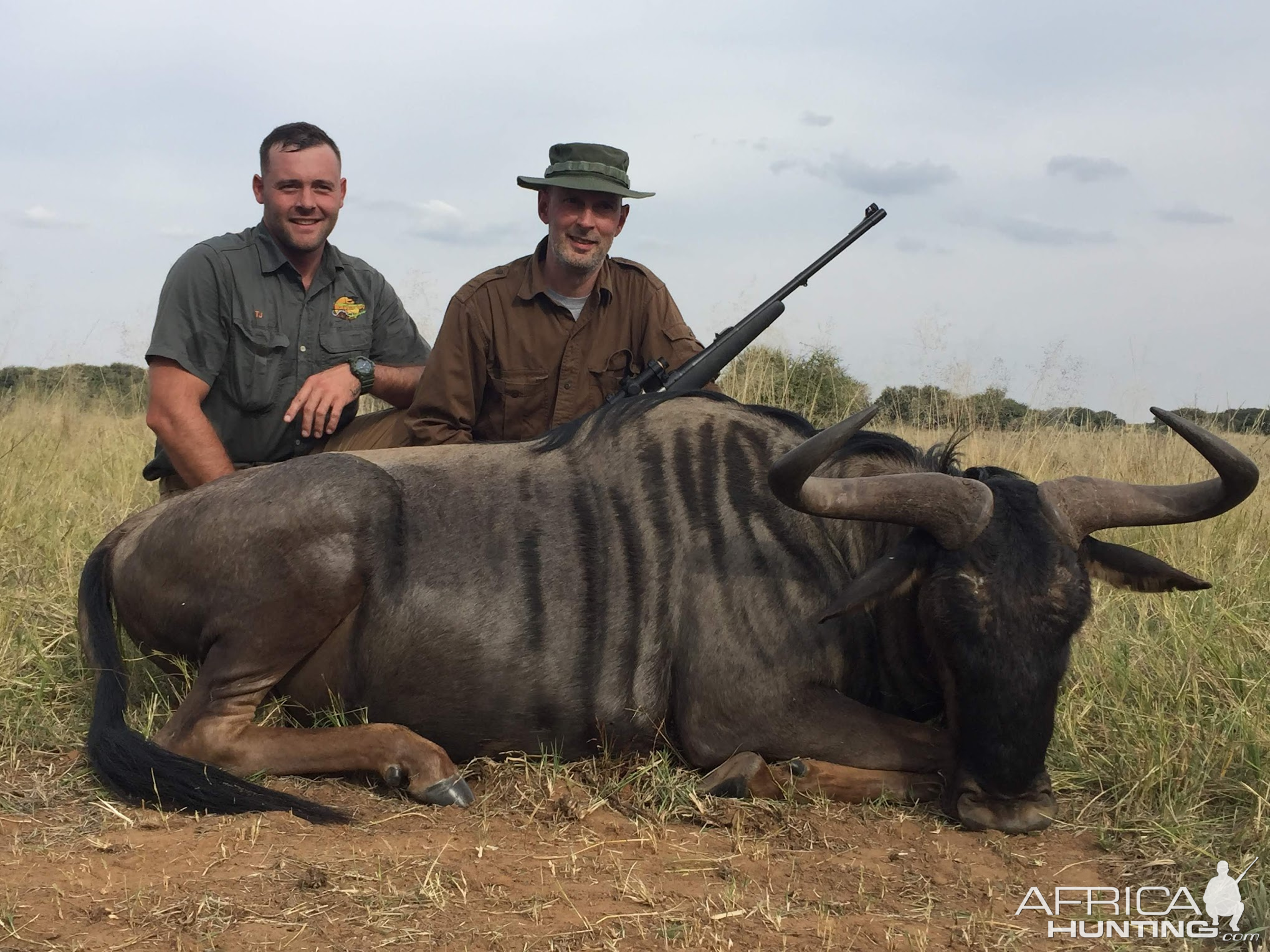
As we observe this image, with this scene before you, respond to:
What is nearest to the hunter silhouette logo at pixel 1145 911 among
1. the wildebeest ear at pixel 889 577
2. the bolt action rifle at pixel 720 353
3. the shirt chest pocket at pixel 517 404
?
the wildebeest ear at pixel 889 577

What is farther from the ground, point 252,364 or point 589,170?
point 589,170

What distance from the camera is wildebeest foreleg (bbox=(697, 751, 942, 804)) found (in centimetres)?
354

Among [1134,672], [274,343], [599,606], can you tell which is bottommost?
[1134,672]

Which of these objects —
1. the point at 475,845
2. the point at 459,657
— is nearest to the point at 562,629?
the point at 459,657

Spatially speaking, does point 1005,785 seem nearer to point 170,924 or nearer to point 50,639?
point 170,924

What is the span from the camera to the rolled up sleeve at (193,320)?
17.6 ft

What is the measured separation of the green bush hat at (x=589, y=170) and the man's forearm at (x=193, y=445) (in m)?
1.84

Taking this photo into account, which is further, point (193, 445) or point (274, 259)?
point (274, 259)

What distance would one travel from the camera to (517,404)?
5.53 m

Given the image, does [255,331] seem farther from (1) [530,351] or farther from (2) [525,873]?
(2) [525,873]

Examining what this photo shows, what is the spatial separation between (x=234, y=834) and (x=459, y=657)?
2.84 feet

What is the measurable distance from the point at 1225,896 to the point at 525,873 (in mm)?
1668

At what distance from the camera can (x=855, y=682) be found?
3.78 meters

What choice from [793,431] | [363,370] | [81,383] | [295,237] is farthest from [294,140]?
[81,383]
